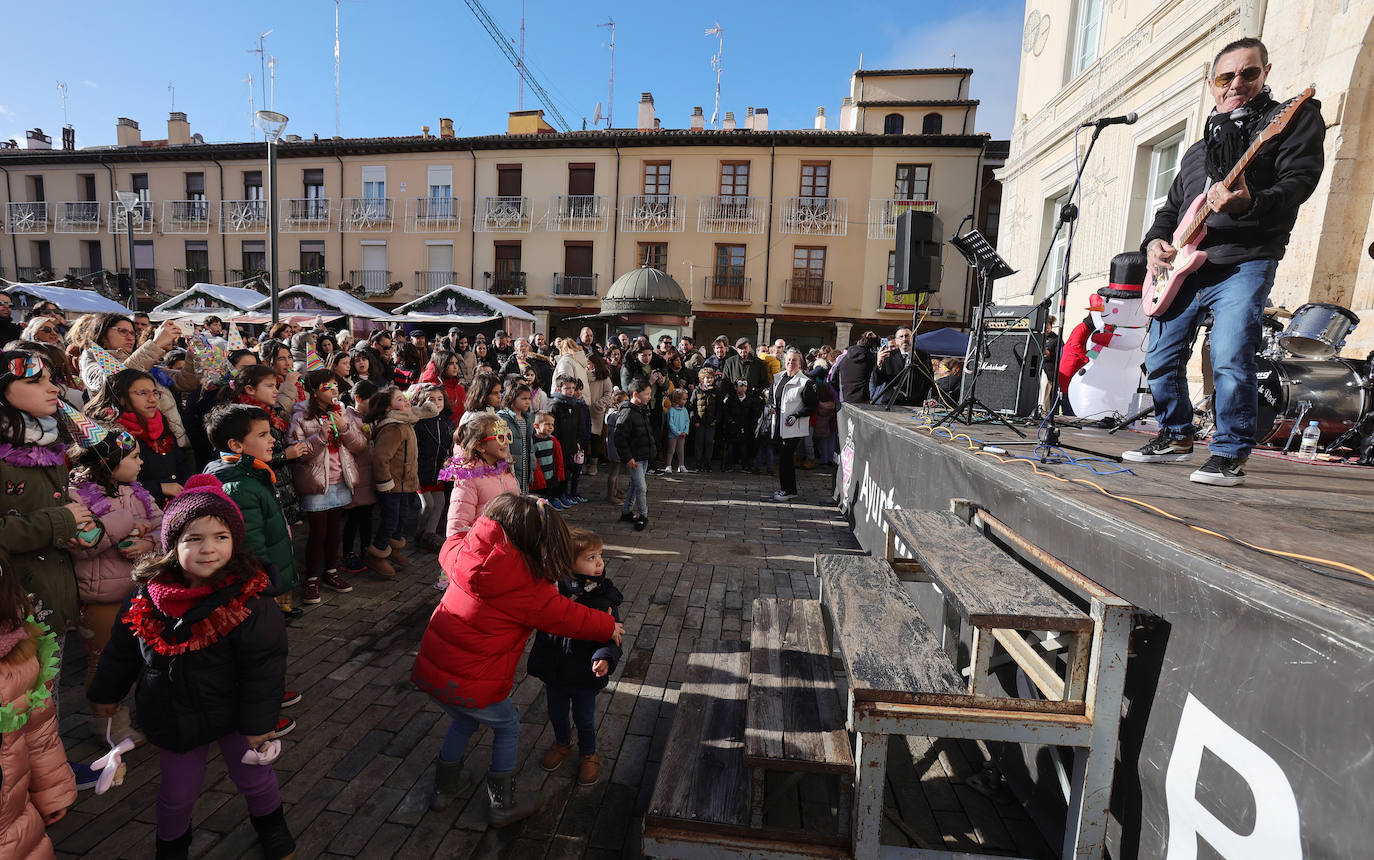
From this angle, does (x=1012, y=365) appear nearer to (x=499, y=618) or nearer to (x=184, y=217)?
(x=499, y=618)

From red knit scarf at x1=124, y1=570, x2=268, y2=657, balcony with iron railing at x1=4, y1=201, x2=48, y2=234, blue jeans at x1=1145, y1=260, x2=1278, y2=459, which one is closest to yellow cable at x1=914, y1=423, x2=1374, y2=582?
blue jeans at x1=1145, y1=260, x2=1278, y2=459

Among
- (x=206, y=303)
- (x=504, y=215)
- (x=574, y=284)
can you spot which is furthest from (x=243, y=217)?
(x=206, y=303)

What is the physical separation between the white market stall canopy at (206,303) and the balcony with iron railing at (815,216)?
19.4m

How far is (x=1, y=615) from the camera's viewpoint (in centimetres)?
188

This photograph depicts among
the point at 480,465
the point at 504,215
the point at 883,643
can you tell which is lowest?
the point at 883,643

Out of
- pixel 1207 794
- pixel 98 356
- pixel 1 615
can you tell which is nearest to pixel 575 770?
pixel 1 615

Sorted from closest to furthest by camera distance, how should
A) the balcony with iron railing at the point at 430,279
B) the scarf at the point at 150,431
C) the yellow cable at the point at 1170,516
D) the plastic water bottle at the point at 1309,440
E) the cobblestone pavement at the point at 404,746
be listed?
1. the yellow cable at the point at 1170,516
2. the cobblestone pavement at the point at 404,746
3. the scarf at the point at 150,431
4. the plastic water bottle at the point at 1309,440
5. the balcony with iron railing at the point at 430,279

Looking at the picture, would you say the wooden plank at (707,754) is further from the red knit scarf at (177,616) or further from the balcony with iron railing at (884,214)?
the balcony with iron railing at (884,214)

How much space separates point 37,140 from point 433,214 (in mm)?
23674

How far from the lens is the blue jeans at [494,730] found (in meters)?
2.60

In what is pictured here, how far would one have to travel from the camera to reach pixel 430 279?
93.9 feet

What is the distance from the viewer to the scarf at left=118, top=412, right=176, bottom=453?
3.67 metres

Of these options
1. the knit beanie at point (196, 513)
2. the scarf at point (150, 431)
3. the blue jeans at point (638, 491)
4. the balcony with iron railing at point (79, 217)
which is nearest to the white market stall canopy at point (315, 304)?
the blue jeans at point (638, 491)

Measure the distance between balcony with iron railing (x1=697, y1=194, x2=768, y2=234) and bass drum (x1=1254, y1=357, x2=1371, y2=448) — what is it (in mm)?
22576
